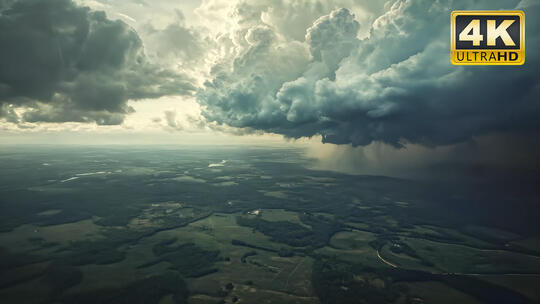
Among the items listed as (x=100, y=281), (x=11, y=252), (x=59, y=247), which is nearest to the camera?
(x=100, y=281)

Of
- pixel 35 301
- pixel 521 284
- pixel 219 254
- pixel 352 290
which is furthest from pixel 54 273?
pixel 521 284

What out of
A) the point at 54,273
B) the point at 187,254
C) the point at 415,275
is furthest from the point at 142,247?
the point at 415,275

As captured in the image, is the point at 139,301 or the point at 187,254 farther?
the point at 187,254

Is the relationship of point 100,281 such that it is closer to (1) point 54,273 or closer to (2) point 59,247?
(1) point 54,273

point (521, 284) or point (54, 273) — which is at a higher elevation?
point (54, 273)

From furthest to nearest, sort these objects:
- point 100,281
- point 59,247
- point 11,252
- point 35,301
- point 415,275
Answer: point 59,247, point 11,252, point 415,275, point 100,281, point 35,301

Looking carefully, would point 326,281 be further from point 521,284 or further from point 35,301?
point 35,301

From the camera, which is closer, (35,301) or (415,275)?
(35,301)

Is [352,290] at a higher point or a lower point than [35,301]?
lower

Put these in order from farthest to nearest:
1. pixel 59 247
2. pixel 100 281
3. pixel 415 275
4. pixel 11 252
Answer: pixel 59 247
pixel 11 252
pixel 415 275
pixel 100 281
